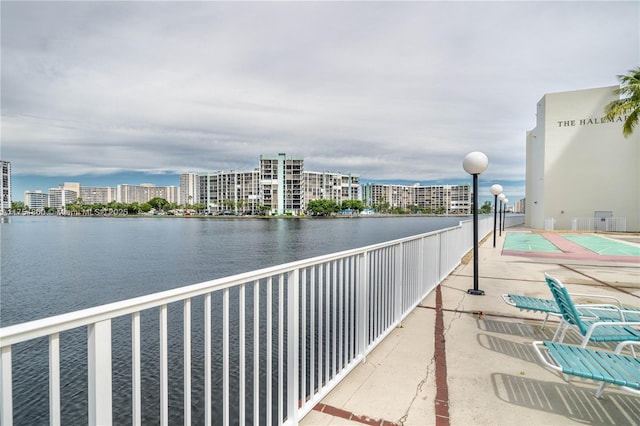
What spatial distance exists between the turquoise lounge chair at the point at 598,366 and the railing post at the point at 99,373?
290 cm

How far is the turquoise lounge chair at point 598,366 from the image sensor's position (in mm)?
2377

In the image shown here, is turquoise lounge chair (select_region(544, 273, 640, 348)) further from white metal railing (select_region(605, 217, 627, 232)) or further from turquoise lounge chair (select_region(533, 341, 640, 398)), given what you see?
white metal railing (select_region(605, 217, 627, 232))

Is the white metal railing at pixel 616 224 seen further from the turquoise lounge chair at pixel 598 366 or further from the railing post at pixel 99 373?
the railing post at pixel 99 373

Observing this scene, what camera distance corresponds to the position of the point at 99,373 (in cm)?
135

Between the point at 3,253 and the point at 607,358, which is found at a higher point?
the point at 607,358

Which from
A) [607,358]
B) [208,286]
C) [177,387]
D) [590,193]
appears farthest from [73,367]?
[590,193]

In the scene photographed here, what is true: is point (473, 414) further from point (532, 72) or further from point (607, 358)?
point (532, 72)

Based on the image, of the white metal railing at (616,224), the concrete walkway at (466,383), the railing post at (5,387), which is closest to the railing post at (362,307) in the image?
the concrete walkway at (466,383)

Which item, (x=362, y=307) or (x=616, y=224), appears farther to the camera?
(x=616, y=224)

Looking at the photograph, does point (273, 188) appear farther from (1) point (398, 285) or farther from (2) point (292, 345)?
(2) point (292, 345)

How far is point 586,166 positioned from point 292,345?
36925 millimetres

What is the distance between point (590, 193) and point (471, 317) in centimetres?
3322

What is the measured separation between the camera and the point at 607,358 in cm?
276

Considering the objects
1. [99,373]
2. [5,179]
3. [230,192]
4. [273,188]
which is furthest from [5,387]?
[5,179]
